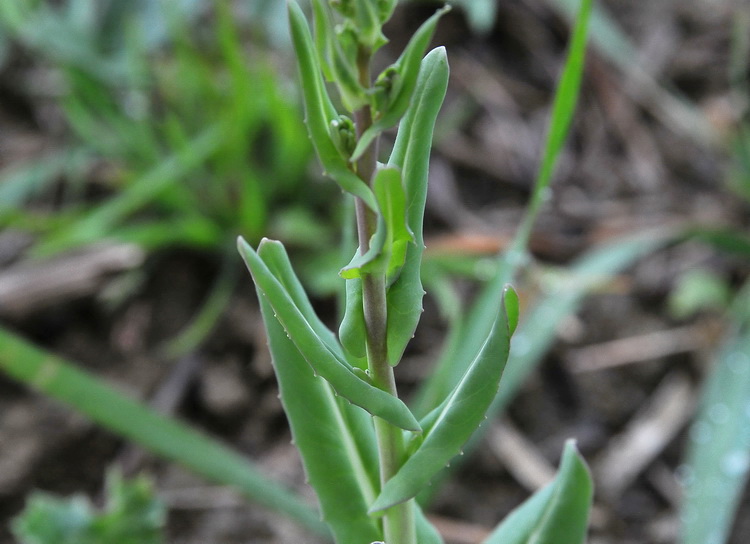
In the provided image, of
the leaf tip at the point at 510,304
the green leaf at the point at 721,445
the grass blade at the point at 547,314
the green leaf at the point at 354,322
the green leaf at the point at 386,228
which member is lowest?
the green leaf at the point at 721,445

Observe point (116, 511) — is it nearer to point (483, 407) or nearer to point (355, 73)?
point (483, 407)

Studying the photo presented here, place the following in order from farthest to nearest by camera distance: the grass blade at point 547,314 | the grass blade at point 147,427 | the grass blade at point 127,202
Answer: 1. the grass blade at point 127,202
2. the grass blade at point 547,314
3. the grass blade at point 147,427

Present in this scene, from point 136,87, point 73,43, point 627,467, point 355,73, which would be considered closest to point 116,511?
point 355,73

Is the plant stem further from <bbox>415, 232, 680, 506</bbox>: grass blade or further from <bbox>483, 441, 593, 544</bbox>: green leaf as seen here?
<bbox>415, 232, 680, 506</bbox>: grass blade

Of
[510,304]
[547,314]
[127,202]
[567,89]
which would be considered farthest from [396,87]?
[127,202]

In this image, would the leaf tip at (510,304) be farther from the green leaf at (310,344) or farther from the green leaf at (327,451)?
the green leaf at (327,451)

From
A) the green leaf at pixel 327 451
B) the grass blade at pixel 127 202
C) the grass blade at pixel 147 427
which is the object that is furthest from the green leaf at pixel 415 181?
the grass blade at pixel 127 202
